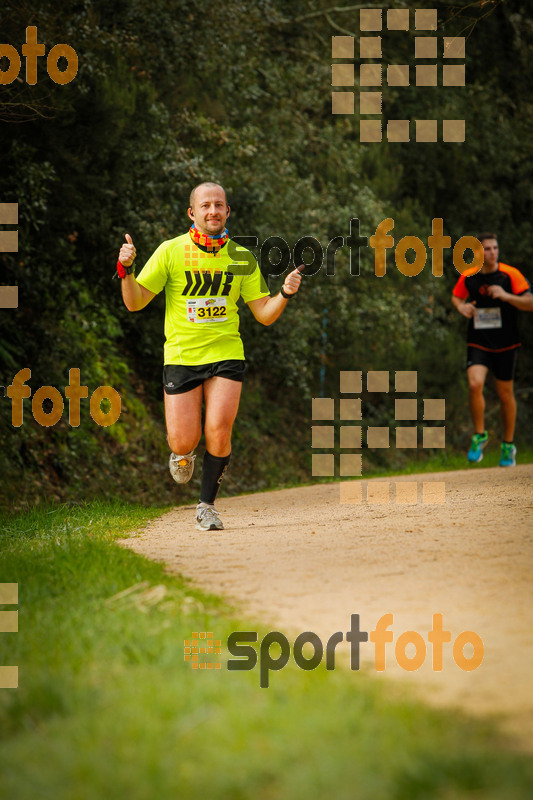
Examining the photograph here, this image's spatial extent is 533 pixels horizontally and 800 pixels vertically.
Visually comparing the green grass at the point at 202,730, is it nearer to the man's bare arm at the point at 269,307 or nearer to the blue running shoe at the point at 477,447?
the man's bare arm at the point at 269,307

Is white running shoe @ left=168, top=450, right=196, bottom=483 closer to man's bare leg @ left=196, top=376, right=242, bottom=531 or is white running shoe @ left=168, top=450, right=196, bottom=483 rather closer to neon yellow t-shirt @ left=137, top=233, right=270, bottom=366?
man's bare leg @ left=196, top=376, right=242, bottom=531

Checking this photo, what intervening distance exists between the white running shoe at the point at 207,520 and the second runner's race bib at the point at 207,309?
1460mm

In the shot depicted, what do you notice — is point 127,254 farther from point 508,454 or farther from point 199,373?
point 508,454

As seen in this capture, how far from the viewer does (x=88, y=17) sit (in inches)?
459

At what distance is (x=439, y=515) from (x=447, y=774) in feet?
14.8

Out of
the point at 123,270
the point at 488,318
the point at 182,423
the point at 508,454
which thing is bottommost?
the point at 508,454

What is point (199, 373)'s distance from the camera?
7.46m

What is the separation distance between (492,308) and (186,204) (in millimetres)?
4679

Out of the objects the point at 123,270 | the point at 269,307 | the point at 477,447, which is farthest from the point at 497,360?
the point at 123,270

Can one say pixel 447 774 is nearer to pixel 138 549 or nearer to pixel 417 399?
pixel 138 549

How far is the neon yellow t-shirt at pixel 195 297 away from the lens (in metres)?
7.40

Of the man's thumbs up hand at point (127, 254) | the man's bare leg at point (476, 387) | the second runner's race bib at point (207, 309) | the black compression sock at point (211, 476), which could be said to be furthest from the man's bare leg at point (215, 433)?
the man's bare leg at point (476, 387)

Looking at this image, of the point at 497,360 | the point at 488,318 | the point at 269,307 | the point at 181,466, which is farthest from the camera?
the point at 497,360

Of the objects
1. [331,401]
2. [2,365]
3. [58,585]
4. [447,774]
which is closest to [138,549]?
[58,585]
